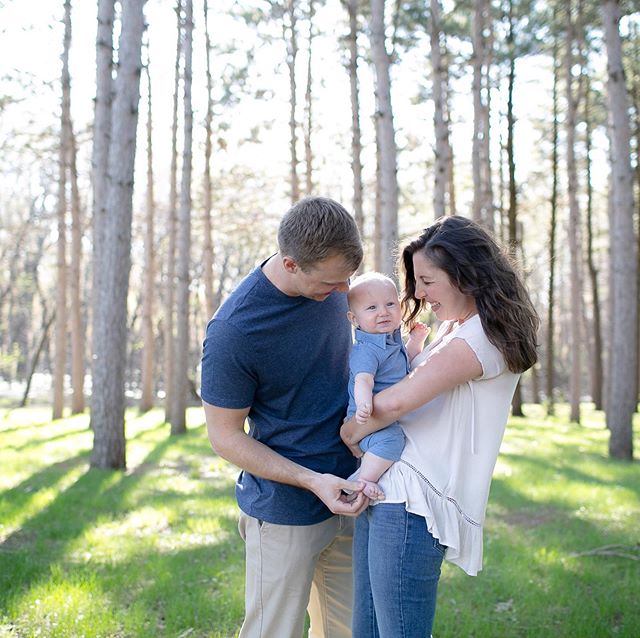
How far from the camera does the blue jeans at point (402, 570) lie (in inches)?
91.7

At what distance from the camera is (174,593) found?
15.2 ft

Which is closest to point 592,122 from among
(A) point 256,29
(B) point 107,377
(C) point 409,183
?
(C) point 409,183

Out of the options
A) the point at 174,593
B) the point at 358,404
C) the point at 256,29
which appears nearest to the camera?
the point at 358,404

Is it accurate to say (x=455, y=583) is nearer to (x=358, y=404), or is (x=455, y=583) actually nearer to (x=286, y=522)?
(x=286, y=522)

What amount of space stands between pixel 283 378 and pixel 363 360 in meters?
0.29

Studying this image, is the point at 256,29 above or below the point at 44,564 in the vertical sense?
above

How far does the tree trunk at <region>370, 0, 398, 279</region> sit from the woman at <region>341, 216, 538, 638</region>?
576cm

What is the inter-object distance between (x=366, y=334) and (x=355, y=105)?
14327 millimetres

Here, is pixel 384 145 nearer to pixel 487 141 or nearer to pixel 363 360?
pixel 363 360

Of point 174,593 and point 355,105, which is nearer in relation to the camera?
point 174,593

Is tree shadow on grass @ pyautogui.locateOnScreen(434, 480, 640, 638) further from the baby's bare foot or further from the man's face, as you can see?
the man's face

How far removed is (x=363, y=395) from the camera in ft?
8.08

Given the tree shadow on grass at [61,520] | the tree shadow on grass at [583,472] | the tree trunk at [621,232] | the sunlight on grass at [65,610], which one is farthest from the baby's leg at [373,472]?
the tree trunk at [621,232]

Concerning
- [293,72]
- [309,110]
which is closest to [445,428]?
[293,72]
